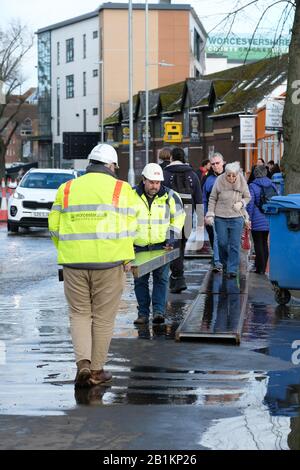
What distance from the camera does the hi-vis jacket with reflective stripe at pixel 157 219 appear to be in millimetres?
12109

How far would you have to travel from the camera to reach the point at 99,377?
8.69 metres

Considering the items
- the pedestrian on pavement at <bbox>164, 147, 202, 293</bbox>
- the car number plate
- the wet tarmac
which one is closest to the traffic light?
the car number plate

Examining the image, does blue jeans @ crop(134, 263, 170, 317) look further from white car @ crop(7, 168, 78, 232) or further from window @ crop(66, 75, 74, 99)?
window @ crop(66, 75, 74, 99)

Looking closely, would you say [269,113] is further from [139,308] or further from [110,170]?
[110,170]

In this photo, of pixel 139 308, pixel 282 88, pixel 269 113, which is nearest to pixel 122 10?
pixel 282 88

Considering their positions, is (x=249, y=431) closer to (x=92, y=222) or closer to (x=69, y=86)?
(x=92, y=222)

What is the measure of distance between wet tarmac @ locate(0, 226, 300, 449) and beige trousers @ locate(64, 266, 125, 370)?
0.92 feet

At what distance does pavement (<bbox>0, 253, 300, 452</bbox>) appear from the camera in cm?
675

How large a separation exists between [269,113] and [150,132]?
52.2 meters

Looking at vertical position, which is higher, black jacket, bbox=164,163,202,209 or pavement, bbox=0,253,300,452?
black jacket, bbox=164,163,202,209

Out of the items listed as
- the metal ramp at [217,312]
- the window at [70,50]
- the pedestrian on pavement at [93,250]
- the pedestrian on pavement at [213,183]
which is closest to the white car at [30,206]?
the pedestrian on pavement at [213,183]

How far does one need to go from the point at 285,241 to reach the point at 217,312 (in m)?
1.41
